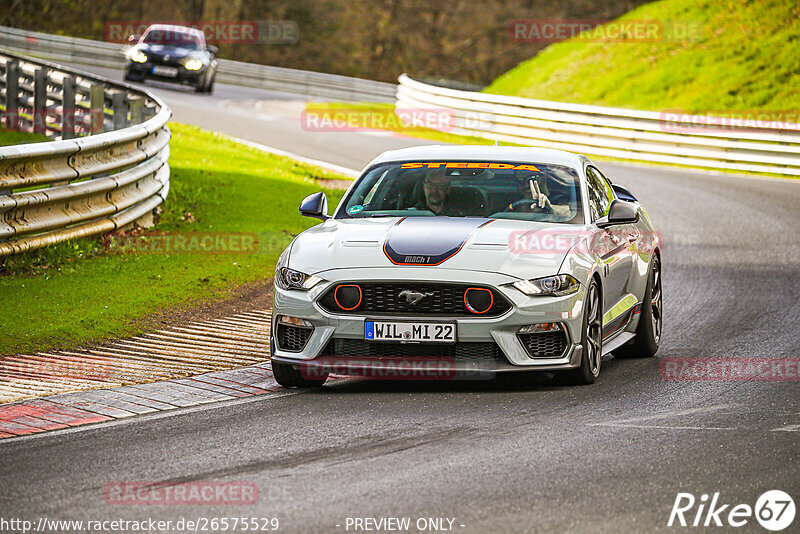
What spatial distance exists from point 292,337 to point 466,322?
1172 millimetres

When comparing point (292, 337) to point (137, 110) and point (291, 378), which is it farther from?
point (137, 110)

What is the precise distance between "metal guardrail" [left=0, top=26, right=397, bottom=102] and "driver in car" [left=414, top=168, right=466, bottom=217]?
34.5 m

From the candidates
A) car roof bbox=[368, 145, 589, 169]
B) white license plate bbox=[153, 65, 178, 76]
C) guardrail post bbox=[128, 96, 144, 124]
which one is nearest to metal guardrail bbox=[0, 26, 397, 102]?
white license plate bbox=[153, 65, 178, 76]

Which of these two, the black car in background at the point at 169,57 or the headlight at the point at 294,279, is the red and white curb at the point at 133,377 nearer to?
the headlight at the point at 294,279

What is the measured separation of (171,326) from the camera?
10.3 m

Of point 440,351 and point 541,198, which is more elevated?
point 541,198

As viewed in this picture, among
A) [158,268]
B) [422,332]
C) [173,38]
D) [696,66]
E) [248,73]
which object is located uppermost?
[422,332]

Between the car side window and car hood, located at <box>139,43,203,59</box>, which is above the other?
the car side window

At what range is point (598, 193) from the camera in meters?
9.75

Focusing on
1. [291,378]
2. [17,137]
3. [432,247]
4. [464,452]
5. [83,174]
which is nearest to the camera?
[464,452]

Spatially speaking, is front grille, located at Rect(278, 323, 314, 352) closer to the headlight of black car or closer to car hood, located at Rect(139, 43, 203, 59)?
the headlight of black car

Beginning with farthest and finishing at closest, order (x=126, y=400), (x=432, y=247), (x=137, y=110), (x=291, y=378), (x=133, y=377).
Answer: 1. (x=137, y=110)
2. (x=133, y=377)
3. (x=291, y=378)
4. (x=432, y=247)
5. (x=126, y=400)

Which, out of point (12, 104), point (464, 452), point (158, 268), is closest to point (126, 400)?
point (464, 452)

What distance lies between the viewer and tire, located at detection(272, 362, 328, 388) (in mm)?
8297
